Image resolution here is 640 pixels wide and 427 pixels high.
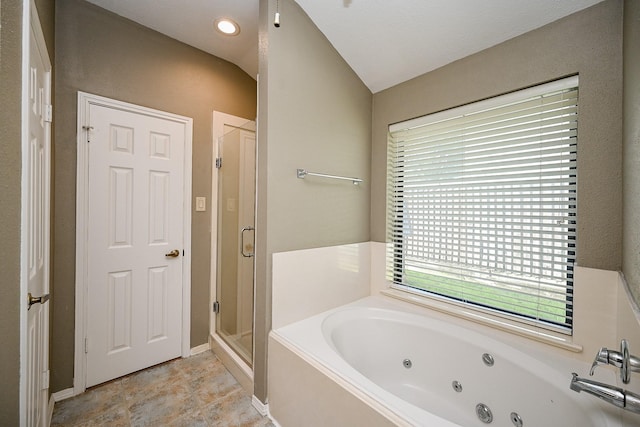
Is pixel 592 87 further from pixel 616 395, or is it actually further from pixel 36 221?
pixel 36 221

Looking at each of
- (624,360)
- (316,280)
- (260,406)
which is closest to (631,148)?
(624,360)

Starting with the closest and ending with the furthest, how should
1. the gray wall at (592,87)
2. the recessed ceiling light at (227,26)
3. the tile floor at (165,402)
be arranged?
the gray wall at (592,87)
the tile floor at (165,402)
the recessed ceiling light at (227,26)

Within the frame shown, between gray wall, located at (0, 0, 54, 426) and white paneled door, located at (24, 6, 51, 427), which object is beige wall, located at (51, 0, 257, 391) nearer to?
white paneled door, located at (24, 6, 51, 427)

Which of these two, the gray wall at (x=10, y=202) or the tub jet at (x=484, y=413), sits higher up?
the gray wall at (x=10, y=202)

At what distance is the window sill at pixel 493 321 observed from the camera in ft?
4.56

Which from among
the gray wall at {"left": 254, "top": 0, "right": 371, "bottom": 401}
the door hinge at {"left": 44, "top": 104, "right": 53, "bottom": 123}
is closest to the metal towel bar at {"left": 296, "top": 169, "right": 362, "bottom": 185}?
the gray wall at {"left": 254, "top": 0, "right": 371, "bottom": 401}

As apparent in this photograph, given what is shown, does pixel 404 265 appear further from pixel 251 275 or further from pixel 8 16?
pixel 8 16

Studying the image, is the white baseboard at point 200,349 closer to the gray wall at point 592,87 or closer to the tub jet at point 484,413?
the tub jet at point 484,413

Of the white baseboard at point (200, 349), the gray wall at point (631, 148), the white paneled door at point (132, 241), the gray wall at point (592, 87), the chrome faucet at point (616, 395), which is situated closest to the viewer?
the chrome faucet at point (616, 395)

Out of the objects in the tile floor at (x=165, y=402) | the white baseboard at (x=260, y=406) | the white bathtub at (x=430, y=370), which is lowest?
the tile floor at (x=165, y=402)

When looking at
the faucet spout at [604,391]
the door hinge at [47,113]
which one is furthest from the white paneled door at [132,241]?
the faucet spout at [604,391]

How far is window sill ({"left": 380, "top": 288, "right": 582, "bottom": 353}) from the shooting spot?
54.7 inches

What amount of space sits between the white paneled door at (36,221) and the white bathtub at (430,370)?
1071 mm

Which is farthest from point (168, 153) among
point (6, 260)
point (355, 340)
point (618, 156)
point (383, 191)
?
point (618, 156)
